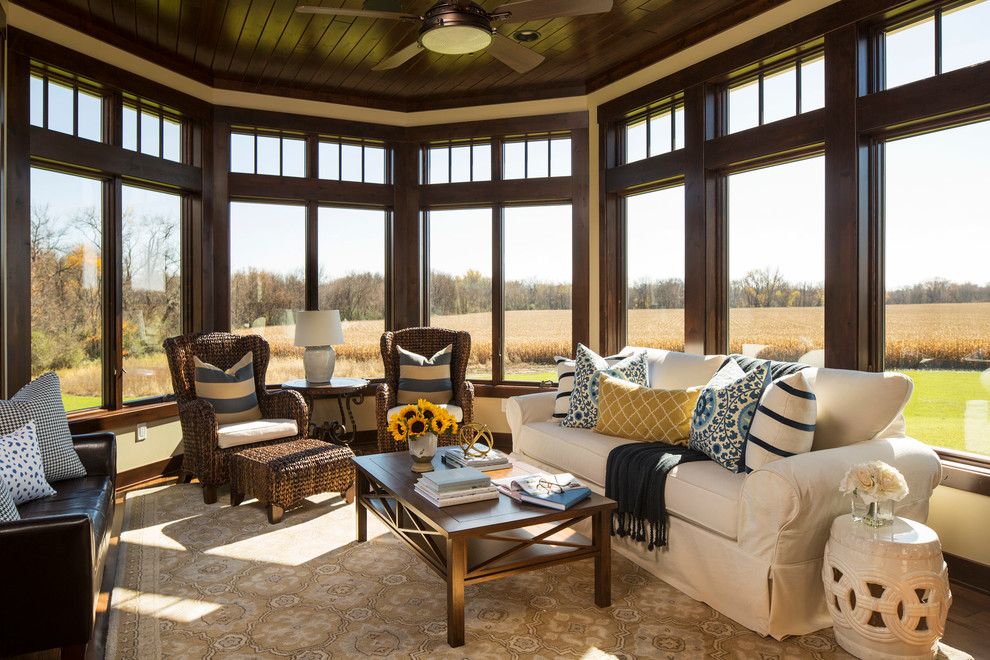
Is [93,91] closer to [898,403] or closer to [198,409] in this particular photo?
[198,409]

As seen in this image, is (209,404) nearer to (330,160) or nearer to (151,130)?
(151,130)

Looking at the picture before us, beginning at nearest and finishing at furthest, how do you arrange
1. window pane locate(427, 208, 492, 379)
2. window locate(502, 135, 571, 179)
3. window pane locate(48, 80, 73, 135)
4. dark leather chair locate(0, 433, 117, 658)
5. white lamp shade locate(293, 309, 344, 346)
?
dark leather chair locate(0, 433, 117, 658), window pane locate(48, 80, 73, 135), white lamp shade locate(293, 309, 344, 346), window locate(502, 135, 571, 179), window pane locate(427, 208, 492, 379)

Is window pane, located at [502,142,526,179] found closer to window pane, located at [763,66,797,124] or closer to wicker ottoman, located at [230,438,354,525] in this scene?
window pane, located at [763,66,797,124]

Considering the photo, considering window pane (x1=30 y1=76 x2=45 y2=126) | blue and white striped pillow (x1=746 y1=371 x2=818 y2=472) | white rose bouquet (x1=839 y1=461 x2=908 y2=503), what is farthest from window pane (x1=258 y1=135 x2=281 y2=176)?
white rose bouquet (x1=839 y1=461 x2=908 y2=503)

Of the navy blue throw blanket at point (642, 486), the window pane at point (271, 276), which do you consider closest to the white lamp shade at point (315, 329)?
the window pane at point (271, 276)

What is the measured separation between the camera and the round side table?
4977mm

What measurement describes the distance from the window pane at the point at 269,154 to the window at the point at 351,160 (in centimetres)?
34

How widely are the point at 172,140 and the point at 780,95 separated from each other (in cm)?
438

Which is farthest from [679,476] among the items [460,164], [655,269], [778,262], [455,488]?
[460,164]

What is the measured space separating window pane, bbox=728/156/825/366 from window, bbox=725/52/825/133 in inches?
12.7

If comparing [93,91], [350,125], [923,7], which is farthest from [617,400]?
[93,91]

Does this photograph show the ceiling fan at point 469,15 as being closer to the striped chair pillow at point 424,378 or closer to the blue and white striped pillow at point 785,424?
the blue and white striped pillow at point 785,424

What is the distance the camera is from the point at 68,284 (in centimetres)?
436

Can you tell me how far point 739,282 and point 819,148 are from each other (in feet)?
3.20
